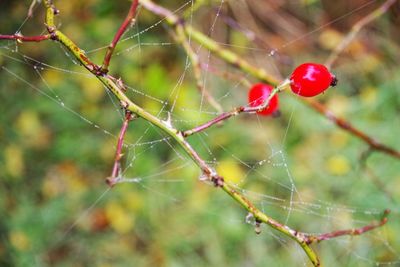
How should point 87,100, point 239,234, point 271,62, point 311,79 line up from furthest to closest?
point 271,62 < point 87,100 < point 239,234 < point 311,79

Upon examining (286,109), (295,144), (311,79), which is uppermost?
(286,109)

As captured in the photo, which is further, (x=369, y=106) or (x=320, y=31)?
(x=320, y=31)

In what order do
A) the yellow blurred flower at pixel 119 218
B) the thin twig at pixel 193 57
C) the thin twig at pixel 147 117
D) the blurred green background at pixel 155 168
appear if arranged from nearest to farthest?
the thin twig at pixel 147 117 → the thin twig at pixel 193 57 → the blurred green background at pixel 155 168 → the yellow blurred flower at pixel 119 218

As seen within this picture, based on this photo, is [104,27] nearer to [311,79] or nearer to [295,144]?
[295,144]

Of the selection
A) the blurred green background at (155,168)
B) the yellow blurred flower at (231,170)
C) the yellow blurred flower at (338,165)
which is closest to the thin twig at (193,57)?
the blurred green background at (155,168)

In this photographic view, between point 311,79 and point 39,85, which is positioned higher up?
point 39,85

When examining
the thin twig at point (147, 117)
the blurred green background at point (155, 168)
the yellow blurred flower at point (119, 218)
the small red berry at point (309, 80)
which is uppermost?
the blurred green background at point (155, 168)

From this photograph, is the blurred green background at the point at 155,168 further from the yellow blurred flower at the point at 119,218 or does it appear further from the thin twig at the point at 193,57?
the thin twig at the point at 193,57

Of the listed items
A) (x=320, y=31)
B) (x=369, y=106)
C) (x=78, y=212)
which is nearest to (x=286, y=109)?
(x=369, y=106)
